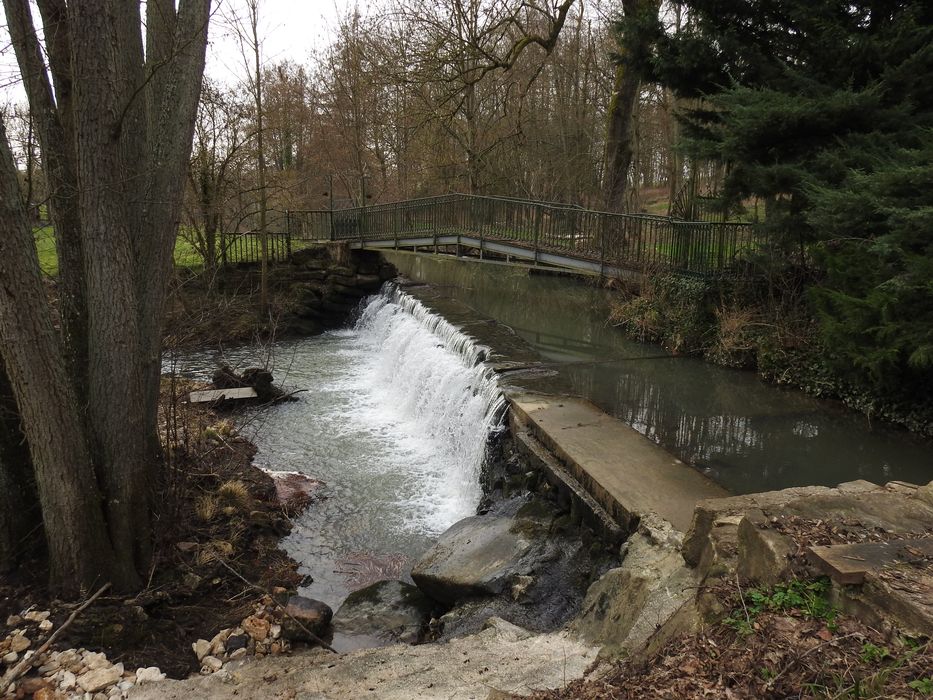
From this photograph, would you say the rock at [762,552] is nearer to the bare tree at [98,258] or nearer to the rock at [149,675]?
the rock at [149,675]

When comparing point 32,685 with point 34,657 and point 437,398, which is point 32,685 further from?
point 437,398

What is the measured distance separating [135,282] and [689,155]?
8899 millimetres

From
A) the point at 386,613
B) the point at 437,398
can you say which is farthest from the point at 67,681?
the point at 437,398

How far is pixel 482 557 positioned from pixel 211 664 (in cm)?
236

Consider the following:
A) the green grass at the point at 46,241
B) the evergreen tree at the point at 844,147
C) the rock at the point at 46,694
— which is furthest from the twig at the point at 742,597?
the evergreen tree at the point at 844,147

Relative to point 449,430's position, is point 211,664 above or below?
below

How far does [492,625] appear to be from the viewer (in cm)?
470

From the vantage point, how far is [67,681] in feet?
13.0

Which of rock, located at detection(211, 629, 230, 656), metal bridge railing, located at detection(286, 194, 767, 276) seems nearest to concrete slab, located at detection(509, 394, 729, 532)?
rock, located at detection(211, 629, 230, 656)

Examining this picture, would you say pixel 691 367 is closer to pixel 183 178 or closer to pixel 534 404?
pixel 534 404

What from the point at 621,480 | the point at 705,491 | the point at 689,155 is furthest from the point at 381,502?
the point at 689,155

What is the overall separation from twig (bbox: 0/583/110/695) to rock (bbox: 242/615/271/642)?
1060 mm

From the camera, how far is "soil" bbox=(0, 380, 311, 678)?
4.51 metres

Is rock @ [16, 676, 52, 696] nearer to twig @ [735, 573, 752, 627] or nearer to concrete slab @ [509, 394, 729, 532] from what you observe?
twig @ [735, 573, 752, 627]
